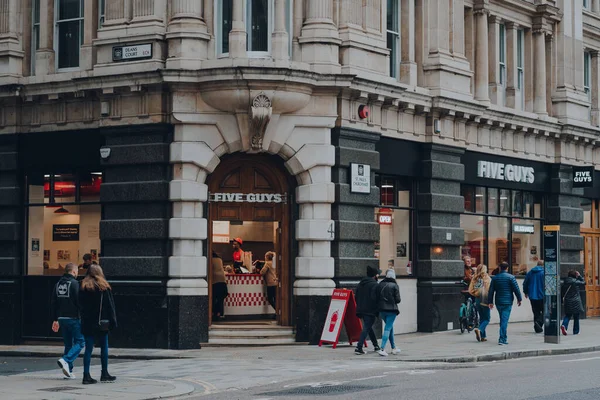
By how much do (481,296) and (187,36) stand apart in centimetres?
886

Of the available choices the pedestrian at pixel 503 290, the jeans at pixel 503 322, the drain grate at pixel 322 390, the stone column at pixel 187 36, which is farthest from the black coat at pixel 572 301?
the drain grate at pixel 322 390

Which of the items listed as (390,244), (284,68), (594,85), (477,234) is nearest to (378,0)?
(284,68)

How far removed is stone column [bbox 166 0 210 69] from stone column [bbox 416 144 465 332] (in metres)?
7.09

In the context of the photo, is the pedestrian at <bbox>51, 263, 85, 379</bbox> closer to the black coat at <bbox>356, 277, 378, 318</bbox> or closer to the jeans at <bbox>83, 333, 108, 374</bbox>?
the jeans at <bbox>83, 333, 108, 374</bbox>

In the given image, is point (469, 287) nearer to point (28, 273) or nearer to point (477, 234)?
point (477, 234)

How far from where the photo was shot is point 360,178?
25.9 m

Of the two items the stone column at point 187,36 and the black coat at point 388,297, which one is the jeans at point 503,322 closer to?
the black coat at point 388,297

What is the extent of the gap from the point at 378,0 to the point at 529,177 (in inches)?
369

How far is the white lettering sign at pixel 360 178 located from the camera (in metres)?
25.6

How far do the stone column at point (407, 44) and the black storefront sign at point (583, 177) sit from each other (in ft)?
29.0

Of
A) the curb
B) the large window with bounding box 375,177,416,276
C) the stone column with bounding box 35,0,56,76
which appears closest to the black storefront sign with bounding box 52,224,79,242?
the stone column with bounding box 35,0,56,76

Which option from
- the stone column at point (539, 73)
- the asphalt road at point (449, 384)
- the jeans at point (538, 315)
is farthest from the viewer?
the stone column at point (539, 73)

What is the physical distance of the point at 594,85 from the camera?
37.7 m

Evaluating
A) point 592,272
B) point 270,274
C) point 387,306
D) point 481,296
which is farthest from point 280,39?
point 592,272
